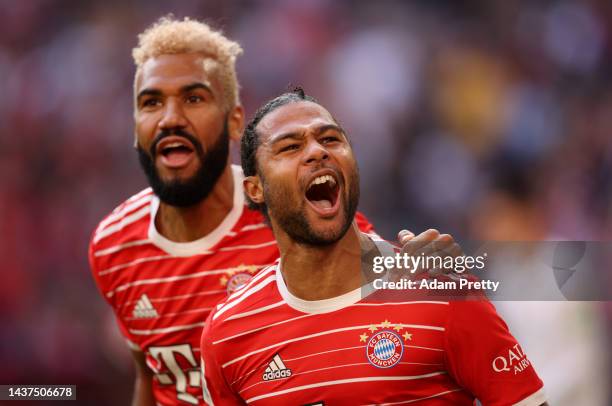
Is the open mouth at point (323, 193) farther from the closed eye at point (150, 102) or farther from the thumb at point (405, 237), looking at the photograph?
the closed eye at point (150, 102)

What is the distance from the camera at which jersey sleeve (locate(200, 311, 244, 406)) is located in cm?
305

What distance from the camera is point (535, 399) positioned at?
8.85ft

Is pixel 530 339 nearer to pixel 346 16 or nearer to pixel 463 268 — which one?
pixel 463 268

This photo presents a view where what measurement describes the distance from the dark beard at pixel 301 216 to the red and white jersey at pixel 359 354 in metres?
0.19

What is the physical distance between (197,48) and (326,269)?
1.55 metres

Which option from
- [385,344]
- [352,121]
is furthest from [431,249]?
[352,121]

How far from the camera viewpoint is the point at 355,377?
2830 mm

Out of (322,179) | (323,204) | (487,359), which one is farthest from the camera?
(323,204)

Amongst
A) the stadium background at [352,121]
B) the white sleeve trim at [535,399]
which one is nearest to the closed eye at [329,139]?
the white sleeve trim at [535,399]

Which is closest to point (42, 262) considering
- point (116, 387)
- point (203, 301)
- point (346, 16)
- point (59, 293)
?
point (59, 293)

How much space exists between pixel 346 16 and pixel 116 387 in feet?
12.7

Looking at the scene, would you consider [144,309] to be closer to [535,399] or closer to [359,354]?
[359,354]

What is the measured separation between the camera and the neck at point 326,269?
297 centimetres

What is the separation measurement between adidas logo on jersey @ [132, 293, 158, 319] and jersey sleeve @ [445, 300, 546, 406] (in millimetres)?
1641
